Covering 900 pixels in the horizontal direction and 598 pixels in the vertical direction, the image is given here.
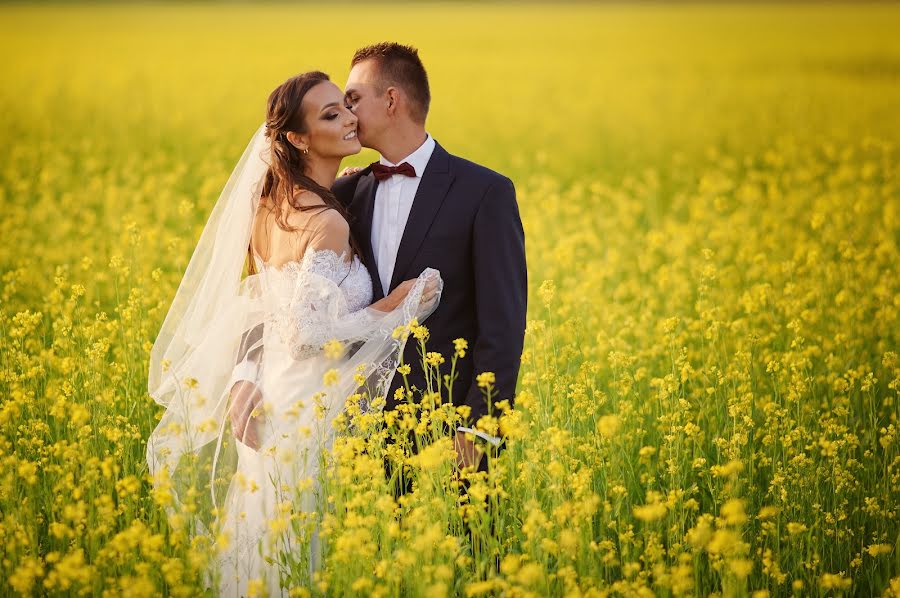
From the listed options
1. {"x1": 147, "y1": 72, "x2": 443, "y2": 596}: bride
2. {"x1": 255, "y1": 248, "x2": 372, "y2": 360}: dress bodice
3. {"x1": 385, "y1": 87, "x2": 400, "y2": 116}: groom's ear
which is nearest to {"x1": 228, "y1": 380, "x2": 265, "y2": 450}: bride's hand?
{"x1": 147, "y1": 72, "x2": 443, "y2": 596}: bride

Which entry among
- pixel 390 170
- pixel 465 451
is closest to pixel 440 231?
pixel 390 170

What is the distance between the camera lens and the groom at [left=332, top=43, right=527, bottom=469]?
4.83 metres

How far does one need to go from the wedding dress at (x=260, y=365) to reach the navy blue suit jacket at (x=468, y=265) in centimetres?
13

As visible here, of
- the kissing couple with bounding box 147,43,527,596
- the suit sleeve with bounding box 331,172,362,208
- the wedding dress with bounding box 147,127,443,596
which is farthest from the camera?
the suit sleeve with bounding box 331,172,362,208

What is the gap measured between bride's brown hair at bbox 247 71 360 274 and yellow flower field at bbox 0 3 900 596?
106cm

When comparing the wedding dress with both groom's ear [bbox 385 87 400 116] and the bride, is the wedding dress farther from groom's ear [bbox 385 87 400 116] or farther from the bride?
groom's ear [bbox 385 87 400 116]

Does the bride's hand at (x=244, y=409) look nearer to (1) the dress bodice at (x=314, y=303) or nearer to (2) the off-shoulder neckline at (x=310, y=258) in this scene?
(1) the dress bodice at (x=314, y=303)

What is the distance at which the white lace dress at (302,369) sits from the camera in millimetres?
4578

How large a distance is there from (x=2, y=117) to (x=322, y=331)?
1573 centimetres

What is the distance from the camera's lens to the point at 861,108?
21578 mm

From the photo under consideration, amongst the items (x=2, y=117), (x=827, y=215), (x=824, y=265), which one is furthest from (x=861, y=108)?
(x=2, y=117)

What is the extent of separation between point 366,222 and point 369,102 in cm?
57

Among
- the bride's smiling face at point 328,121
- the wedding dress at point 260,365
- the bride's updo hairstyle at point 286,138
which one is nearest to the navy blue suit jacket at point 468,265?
the wedding dress at point 260,365

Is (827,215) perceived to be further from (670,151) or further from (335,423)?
(335,423)
